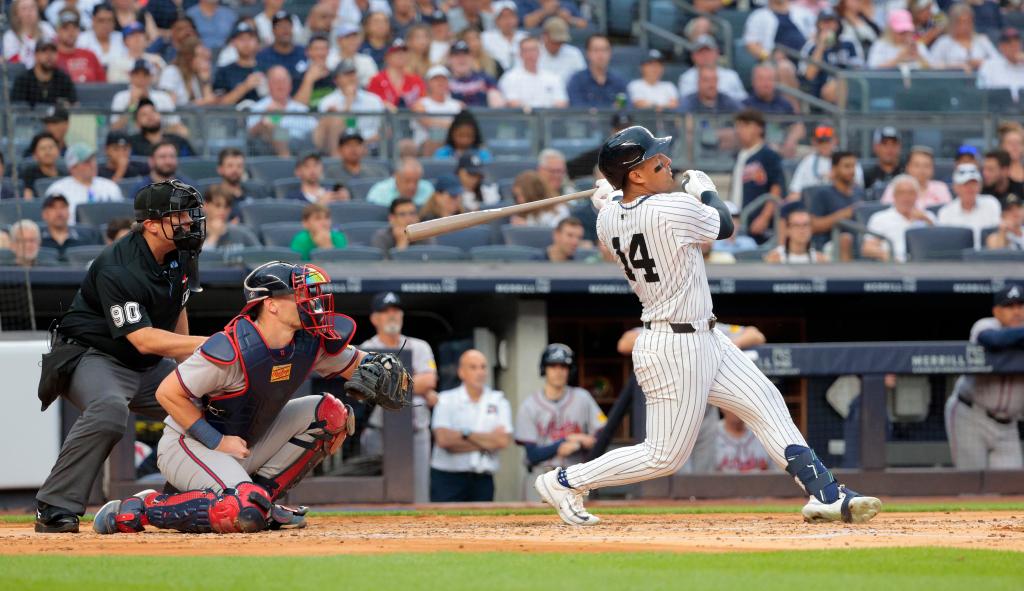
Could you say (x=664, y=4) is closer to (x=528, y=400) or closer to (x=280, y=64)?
(x=280, y=64)

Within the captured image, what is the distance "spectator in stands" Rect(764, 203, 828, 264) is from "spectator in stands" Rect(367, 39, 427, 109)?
128 inches

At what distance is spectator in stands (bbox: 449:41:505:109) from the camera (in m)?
11.8

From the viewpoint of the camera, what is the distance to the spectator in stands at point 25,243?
884cm

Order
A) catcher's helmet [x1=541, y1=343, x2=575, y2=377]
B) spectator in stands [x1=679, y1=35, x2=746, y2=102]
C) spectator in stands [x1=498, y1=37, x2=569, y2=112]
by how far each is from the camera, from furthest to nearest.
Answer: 1. spectator in stands [x1=679, y1=35, x2=746, y2=102]
2. spectator in stands [x1=498, y1=37, x2=569, y2=112]
3. catcher's helmet [x1=541, y1=343, x2=575, y2=377]

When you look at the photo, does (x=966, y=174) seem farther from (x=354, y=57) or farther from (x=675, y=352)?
(x=675, y=352)

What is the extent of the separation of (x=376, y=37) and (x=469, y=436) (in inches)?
184

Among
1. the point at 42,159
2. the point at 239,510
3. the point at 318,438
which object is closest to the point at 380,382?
the point at 318,438

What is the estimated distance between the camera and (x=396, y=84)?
11.6m

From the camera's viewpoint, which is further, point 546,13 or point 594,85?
point 546,13

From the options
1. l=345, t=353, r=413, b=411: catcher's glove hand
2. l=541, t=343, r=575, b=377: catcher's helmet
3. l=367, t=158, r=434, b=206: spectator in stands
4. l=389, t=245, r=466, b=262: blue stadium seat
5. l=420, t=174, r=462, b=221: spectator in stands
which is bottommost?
l=345, t=353, r=413, b=411: catcher's glove hand

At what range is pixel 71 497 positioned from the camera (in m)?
5.70

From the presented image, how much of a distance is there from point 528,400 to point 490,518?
1918mm

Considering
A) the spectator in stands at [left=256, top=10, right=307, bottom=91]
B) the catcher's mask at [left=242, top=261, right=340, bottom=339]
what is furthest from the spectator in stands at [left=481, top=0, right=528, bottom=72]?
the catcher's mask at [left=242, top=261, right=340, bottom=339]

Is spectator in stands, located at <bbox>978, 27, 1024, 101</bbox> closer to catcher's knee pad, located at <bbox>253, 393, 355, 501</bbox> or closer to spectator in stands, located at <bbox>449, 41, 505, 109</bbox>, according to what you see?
→ spectator in stands, located at <bbox>449, 41, 505, 109</bbox>
